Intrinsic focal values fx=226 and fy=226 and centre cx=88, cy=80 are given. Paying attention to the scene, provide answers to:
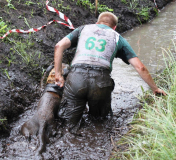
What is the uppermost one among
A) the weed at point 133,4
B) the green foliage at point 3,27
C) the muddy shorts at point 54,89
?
the green foliage at point 3,27

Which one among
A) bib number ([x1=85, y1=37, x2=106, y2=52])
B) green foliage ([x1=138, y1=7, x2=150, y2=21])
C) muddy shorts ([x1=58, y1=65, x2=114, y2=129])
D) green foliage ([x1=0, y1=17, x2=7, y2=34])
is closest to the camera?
muddy shorts ([x1=58, y1=65, x2=114, y2=129])

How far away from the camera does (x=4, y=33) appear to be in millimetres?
5227

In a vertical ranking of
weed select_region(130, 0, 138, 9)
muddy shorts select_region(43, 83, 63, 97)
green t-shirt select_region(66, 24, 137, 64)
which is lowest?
weed select_region(130, 0, 138, 9)

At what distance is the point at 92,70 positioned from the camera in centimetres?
332

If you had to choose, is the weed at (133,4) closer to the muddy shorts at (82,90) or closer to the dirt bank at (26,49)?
the dirt bank at (26,49)

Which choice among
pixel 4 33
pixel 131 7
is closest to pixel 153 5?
pixel 131 7

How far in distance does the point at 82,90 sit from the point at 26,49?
2514 millimetres

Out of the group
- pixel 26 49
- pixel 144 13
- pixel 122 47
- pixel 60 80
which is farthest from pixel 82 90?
pixel 144 13

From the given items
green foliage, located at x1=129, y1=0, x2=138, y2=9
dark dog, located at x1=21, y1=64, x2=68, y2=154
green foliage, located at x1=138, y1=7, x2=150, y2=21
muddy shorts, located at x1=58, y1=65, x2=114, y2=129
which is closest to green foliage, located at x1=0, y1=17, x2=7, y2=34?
dark dog, located at x1=21, y1=64, x2=68, y2=154

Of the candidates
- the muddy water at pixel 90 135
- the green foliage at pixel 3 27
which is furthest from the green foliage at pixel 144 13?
the green foliage at pixel 3 27

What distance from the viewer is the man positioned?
10.8ft

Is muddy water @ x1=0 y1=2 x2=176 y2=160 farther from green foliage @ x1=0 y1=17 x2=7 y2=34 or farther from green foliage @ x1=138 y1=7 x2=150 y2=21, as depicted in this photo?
green foliage @ x1=138 y1=7 x2=150 y2=21

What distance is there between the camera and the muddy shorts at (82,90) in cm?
328

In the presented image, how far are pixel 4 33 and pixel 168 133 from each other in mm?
4389
